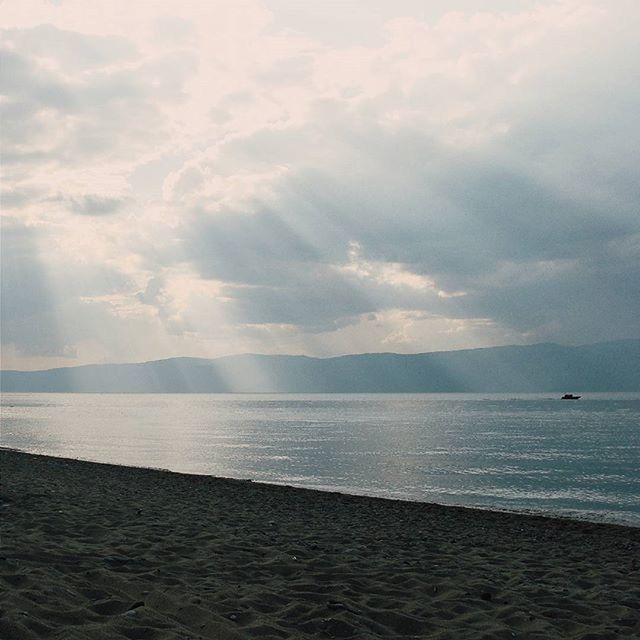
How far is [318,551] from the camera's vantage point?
11055 mm

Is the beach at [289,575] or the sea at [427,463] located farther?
the sea at [427,463]

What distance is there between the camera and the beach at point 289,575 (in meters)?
6.68

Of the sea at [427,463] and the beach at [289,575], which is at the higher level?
the beach at [289,575]

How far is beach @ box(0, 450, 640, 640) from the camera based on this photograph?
21.9 feet

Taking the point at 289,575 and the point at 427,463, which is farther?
the point at 427,463

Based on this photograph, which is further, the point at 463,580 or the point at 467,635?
the point at 463,580

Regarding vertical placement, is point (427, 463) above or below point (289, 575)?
below

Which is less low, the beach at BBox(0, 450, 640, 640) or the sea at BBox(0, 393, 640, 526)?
the beach at BBox(0, 450, 640, 640)

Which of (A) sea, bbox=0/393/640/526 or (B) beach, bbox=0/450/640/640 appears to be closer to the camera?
(B) beach, bbox=0/450/640/640

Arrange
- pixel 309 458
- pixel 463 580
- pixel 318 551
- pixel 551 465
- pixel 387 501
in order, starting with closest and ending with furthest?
pixel 463 580 → pixel 318 551 → pixel 387 501 → pixel 551 465 → pixel 309 458

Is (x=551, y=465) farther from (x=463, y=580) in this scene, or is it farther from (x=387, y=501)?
(x=463, y=580)

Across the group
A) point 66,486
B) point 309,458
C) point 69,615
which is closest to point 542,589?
point 69,615

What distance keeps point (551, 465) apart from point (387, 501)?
23581mm

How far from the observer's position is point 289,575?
29.9ft
